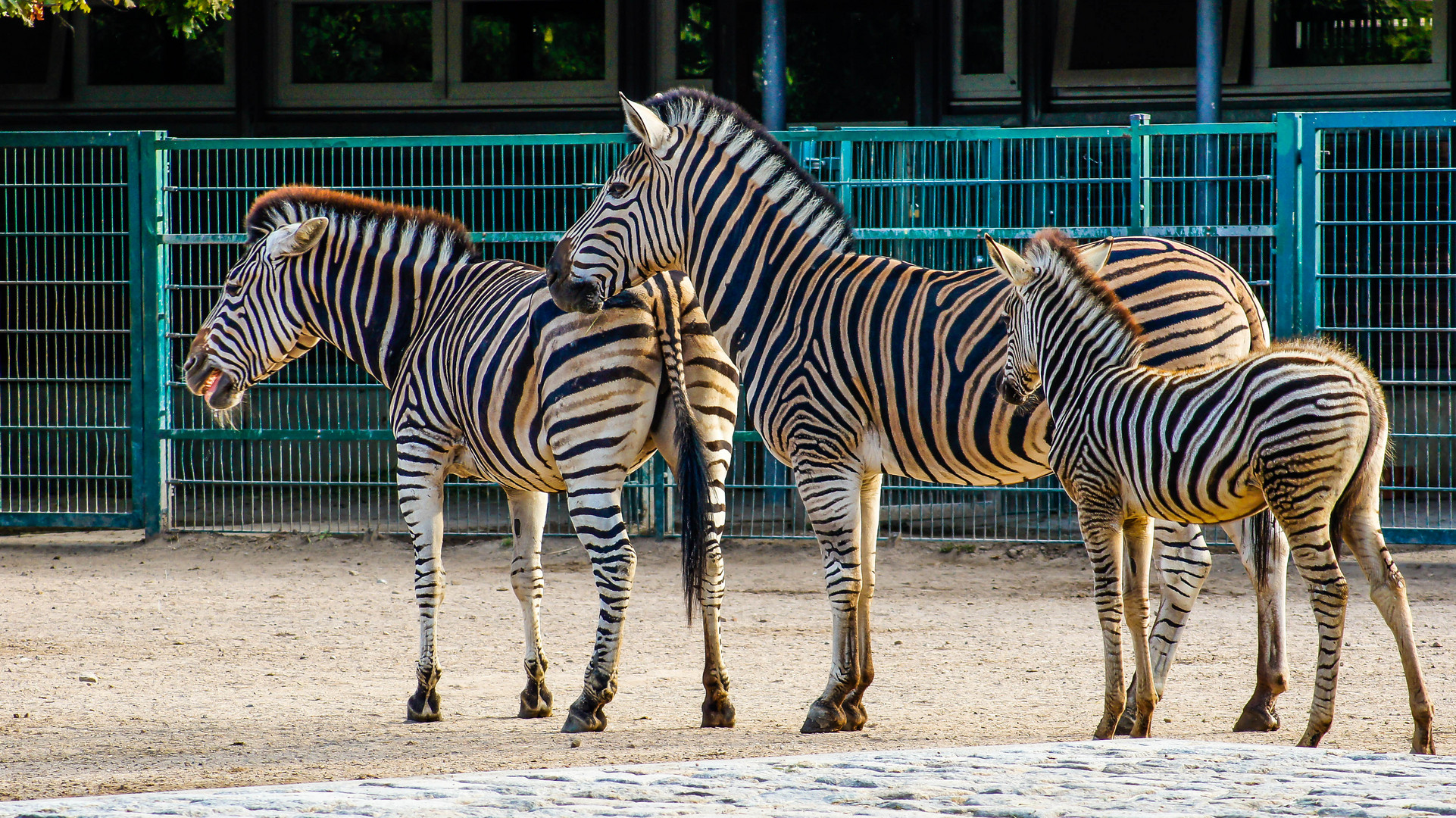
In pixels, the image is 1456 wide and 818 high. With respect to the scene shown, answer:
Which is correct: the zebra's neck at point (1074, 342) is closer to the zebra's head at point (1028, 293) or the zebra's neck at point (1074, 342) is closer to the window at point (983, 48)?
the zebra's head at point (1028, 293)

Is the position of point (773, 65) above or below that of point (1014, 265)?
above

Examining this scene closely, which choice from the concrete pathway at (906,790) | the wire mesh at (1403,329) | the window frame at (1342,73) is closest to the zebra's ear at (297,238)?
the concrete pathway at (906,790)

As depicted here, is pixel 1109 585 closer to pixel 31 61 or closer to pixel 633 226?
pixel 633 226

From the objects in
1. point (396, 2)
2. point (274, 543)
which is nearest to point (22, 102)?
point (396, 2)

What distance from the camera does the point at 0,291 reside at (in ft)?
35.6

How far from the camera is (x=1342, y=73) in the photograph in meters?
10.0

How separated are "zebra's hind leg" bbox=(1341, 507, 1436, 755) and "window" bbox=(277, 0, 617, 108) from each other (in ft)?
25.5

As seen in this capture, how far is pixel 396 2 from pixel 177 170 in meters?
2.61

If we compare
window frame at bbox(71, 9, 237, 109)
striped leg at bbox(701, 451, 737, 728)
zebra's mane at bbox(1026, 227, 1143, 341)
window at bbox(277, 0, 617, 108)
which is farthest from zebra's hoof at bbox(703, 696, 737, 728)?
window frame at bbox(71, 9, 237, 109)

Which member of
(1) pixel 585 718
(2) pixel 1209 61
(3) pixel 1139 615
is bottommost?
(1) pixel 585 718

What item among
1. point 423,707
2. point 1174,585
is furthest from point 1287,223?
point 423,707

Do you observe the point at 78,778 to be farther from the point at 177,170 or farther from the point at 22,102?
the point at 22,102

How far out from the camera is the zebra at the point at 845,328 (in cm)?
507

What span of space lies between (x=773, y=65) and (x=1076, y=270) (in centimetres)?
530
